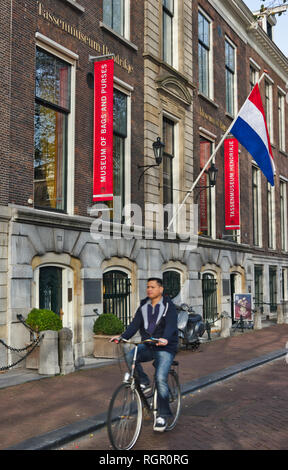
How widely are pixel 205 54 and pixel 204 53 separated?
0.09m

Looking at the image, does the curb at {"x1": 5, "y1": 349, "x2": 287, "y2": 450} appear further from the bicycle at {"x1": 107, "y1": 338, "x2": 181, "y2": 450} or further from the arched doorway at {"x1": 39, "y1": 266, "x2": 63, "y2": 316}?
the arched doorway at {"x1": 39, "y1": 266, "x2": 63, "y2": 316}

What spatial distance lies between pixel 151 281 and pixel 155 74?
11.9 metres

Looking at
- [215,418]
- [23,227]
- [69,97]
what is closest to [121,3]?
[69,97]

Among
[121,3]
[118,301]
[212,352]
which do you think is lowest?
[212,352]

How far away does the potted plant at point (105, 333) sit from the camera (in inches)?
492

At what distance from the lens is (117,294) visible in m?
14.6

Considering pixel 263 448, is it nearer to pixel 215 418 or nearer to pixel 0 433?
pixel 215 418

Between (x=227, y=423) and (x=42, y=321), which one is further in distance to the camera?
(x=42, y=321)

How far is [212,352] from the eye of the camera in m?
13.8

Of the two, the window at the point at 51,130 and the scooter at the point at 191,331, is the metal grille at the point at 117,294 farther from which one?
the window at the point at 51,130

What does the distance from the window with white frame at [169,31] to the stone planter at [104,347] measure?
33.1 feet

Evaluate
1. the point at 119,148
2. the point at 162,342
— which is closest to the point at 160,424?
the point at 162,342

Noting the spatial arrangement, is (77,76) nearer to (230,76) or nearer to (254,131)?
(254,131)

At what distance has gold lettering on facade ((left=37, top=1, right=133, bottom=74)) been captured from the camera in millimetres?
12467
